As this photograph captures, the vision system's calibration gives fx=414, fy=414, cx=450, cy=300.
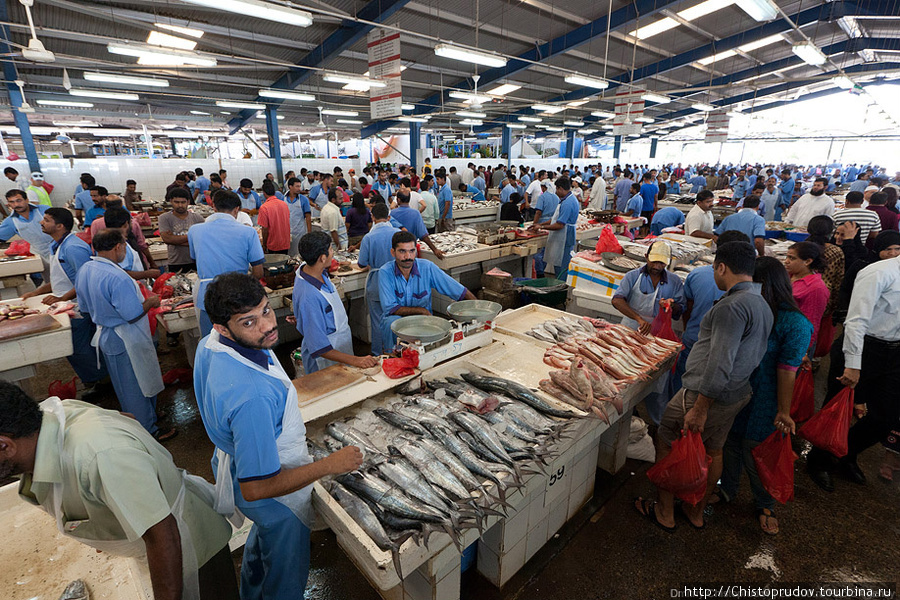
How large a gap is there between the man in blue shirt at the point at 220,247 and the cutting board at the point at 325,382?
2.19 meters

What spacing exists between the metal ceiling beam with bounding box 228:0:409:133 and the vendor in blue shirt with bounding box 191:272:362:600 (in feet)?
29.4

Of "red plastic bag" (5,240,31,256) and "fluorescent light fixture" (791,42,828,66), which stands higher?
"fluorescent light fixture" (791,42,828,66)

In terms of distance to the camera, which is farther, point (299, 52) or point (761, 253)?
point (299, 52)

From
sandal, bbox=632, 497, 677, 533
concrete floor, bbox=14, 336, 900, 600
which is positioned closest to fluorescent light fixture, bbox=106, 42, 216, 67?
concrete floor, bbox=14, 336, 900, 600

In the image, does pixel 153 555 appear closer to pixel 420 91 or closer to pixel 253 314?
pixel 253 314

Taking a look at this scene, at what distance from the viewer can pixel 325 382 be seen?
2840 mm

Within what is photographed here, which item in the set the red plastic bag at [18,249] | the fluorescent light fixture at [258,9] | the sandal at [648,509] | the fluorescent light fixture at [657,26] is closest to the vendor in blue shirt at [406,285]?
the sandal at [648,509]

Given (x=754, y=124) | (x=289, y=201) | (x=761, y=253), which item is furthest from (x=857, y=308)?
(x=754, y=124)

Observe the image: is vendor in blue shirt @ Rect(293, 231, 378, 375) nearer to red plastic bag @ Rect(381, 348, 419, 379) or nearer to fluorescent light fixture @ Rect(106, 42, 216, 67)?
red plastic bag @ Rect(381, 348, 419, 379)

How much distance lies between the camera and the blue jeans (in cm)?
325

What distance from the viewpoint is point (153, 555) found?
1.63 meters

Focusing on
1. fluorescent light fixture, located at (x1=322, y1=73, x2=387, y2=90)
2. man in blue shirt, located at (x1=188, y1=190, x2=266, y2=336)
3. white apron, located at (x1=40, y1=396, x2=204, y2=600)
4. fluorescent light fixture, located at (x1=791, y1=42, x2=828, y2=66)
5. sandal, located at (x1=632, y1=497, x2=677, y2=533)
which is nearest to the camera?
white apron, located at (x1=40, y1=396, x2=204, y2=600)

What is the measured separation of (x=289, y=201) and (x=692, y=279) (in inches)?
284

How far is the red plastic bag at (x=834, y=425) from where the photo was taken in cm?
334
